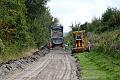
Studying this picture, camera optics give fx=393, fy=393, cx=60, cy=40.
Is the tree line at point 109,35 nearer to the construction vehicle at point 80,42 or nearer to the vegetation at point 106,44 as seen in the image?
the vegetation at point 106,44

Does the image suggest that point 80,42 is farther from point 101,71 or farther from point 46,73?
point 46,73

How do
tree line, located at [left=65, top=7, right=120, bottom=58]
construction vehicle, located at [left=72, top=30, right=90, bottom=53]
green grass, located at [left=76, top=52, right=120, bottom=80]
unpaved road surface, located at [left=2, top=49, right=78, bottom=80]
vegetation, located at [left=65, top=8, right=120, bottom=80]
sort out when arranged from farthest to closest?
construction vehicle, located at [left=72, top=30, right=90, bottom=53], tree line, located at [left=65, top=7, right=120, bottom=58], vegetation, located at [left=65, top=8, right=120, bottom=80], unpaved road surface, located at [left=2, top=49, right=78, bottom=80], green grass, located at [left=76, top=52, right=120, bottom=80]

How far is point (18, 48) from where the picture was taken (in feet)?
148

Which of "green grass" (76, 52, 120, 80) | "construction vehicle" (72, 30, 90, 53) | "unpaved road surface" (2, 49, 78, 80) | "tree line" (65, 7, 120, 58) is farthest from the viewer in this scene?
"construction vehicle" (72, 30, 90, 53)

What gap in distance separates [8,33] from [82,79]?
69.9 feet

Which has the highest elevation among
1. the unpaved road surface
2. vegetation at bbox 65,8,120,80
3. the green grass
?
vegetation at bbox 65,8,120,80

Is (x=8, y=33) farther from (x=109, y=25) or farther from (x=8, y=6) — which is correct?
(x=109, y=25)

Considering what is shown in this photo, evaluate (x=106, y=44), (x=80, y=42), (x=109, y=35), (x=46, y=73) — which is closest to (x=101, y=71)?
(x=46, y=73)

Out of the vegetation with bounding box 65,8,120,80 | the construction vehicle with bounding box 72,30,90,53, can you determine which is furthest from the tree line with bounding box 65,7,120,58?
the construction vehicle with bounding box 72,30,90,53

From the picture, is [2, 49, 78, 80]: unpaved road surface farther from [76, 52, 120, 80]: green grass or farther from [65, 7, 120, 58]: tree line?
[65, 7, 120, 58]: tree line

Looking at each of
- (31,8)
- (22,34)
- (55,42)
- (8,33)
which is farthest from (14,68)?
(55,42)

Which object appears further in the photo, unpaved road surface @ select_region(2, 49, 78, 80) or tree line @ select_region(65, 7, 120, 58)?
tree line @ select_region(65, 7, 120, 58)

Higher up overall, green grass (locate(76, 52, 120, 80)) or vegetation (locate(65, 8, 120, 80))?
vegetation (locate(65, 8, 120, 80))

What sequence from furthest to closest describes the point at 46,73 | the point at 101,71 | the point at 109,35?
1. the point at 109,35
2. the point at 101,71
3. the point at 46,73
